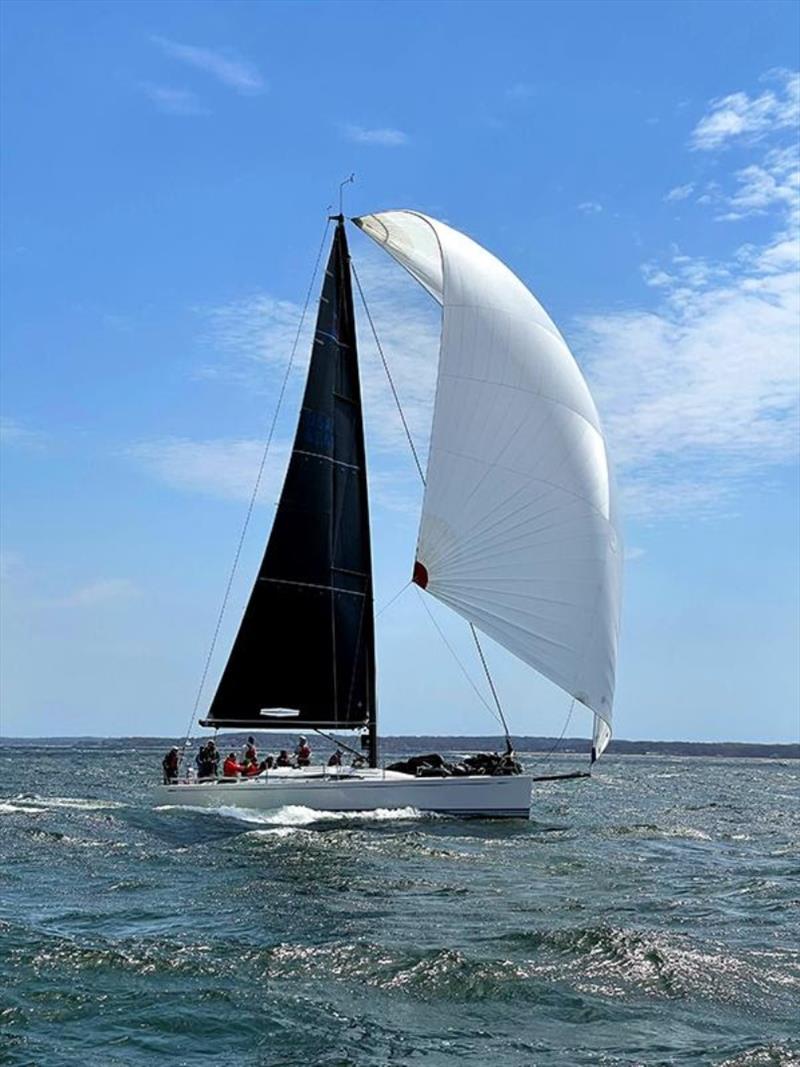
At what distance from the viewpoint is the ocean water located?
1085 cm

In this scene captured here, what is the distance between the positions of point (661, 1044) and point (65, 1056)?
4784 mm

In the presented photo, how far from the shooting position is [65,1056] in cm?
1016

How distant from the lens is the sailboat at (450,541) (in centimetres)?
2706

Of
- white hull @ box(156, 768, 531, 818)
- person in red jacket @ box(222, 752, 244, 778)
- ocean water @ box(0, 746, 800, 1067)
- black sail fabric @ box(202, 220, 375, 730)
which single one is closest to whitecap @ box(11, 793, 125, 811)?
person in red jacket @ box(222, 752, 244, 778)

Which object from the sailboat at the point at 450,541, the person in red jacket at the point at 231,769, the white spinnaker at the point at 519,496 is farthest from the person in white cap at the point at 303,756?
the white spinnaker at the point at 519,496

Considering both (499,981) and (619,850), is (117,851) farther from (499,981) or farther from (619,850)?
(499,981)

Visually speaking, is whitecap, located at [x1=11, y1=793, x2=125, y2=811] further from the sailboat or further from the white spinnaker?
the white spinnaker

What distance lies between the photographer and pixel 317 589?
1200 inches

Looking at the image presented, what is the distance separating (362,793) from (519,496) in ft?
22.6

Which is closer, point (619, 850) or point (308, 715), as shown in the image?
point (619, 850)

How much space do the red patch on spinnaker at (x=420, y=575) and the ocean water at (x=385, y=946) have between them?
4.81m

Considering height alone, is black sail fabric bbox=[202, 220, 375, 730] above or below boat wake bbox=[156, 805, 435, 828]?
above

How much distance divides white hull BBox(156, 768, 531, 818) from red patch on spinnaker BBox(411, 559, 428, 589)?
4.01 meters

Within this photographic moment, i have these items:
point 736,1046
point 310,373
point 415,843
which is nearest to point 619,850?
point 415,843
